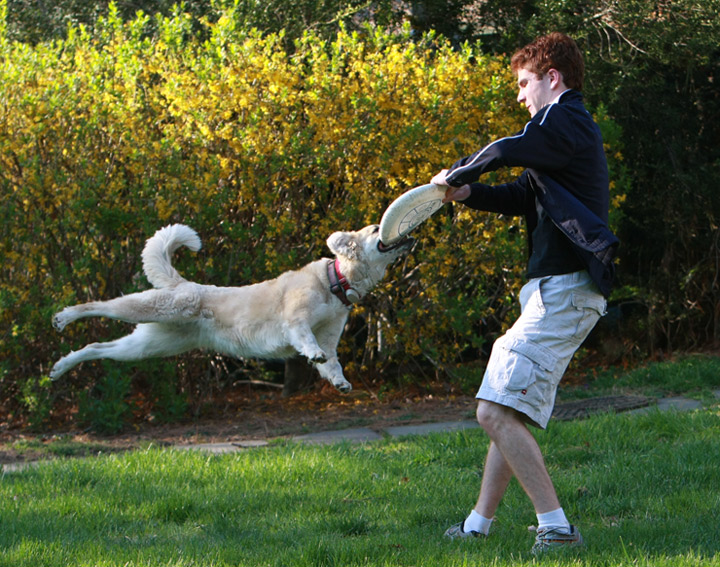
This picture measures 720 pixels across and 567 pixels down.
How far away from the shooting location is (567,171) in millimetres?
3273

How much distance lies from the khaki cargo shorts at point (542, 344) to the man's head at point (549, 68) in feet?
2.49

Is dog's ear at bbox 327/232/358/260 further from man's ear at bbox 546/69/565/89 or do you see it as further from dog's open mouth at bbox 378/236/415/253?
man's ear at bbox 546/69/565/89

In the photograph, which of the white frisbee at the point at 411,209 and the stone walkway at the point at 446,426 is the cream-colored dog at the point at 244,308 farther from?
the white frisbee at the point at 411,209

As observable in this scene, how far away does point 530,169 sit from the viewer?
10.9 feet

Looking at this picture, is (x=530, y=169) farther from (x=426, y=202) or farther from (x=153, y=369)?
(x=153, y=369)

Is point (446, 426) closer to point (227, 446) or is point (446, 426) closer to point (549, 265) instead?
point (227, 446)

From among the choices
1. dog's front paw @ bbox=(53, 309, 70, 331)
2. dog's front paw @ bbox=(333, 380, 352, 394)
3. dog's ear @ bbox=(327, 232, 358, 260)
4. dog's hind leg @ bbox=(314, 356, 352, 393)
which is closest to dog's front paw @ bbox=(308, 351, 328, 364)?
dog's hind leg @ bbox=(314, 356, 352, 393)

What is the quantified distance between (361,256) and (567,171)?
2.31 metres

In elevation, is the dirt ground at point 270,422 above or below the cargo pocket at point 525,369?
below

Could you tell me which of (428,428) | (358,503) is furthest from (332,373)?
(428,428)

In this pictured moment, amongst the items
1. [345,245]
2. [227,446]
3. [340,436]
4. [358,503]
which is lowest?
[340,436]

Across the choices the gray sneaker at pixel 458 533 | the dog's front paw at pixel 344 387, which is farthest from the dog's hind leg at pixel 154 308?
the gray sneaker at pixel 458 533

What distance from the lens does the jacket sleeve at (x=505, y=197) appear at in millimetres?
3594

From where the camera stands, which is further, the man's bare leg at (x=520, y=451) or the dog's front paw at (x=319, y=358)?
the dog's front paw at (x=319, y=358)
